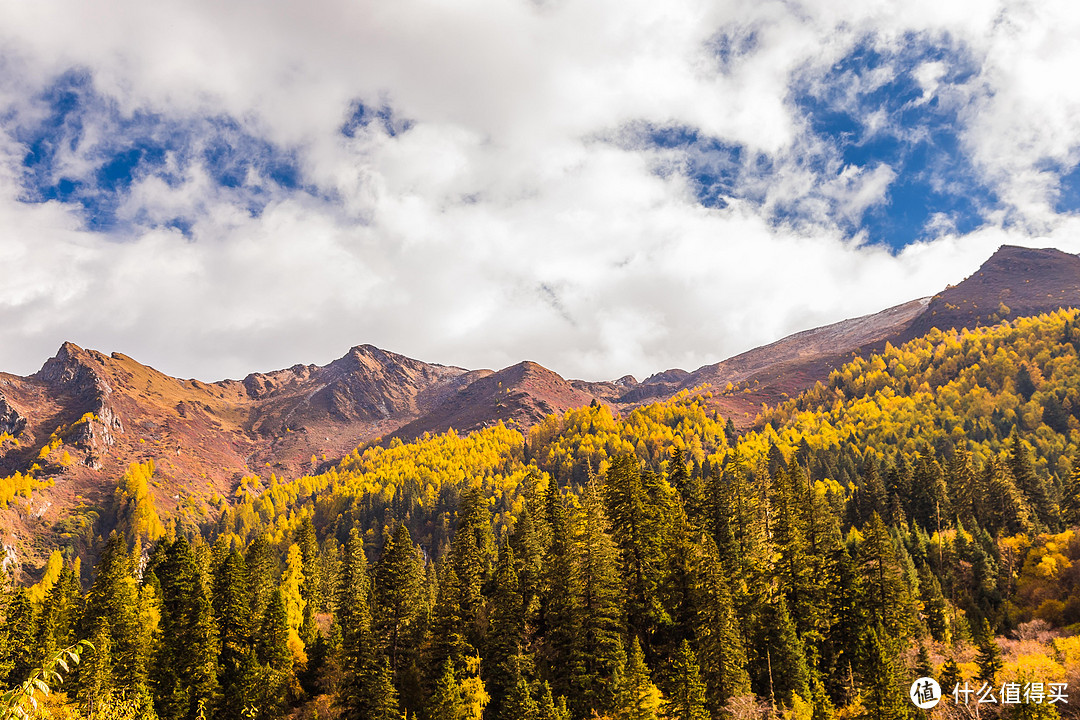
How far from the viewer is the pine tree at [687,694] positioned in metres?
43.1

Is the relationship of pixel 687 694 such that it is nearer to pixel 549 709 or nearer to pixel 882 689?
pixel 549 709

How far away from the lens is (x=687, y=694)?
4350 cm

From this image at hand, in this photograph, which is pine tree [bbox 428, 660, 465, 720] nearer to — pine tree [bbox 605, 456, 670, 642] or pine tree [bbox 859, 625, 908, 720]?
pine tree [bbox 605, 456, 670, 642]

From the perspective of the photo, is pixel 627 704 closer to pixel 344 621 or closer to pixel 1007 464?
pixel 344 621

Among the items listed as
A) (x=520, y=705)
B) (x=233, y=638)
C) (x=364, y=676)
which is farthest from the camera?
(x=233, y=638)

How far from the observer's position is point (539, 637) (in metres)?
55.1

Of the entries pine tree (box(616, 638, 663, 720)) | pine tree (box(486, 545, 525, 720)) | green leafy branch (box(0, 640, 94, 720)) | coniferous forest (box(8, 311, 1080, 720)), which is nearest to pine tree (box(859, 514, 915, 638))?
coniferous forest (box(8, 311, 1080, 720))

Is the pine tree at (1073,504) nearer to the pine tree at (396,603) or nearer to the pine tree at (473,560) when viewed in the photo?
the pine tree at (473,560)

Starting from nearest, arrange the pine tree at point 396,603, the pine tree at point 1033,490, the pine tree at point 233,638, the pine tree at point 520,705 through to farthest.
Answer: the pine tree at point 520,705, the pine tree at point 233,638, the pine tree at point 396,603, the pine tree at point 1033,490

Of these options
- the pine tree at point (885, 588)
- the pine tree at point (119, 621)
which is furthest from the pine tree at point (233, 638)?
the pine tree at point (885, 588)

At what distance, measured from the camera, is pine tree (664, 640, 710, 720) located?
43094 millimetres

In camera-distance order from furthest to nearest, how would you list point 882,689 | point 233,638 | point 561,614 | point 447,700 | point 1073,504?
1. point 1073,504
2. point 233,638
3. point 561,614
4. point 447,700
5. point 882,689

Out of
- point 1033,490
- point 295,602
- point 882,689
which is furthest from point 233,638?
point 1033,490

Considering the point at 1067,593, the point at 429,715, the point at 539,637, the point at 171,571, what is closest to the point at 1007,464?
the point at 1067,593
